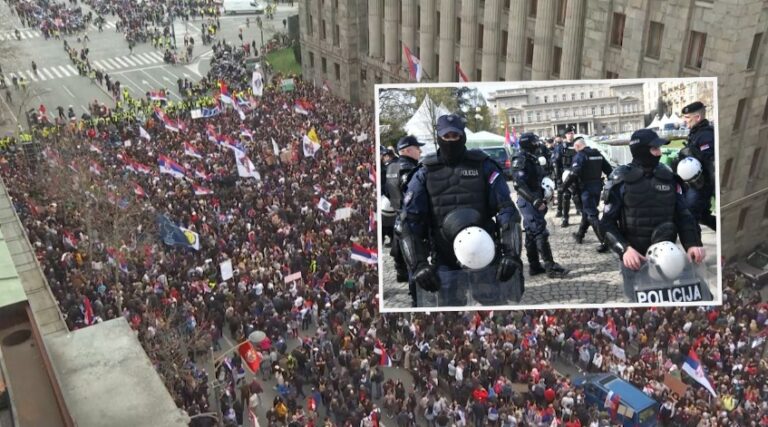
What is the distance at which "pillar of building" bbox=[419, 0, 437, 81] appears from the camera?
178 feet

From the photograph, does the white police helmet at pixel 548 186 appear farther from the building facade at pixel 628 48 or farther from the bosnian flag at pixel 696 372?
the building facade at pixel 628 48

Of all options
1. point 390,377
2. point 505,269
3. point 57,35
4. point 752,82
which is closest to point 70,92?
point 57,35

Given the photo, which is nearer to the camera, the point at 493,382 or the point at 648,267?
the point at 648,267

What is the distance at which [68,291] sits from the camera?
33594 mm

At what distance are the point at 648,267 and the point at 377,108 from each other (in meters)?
5.05

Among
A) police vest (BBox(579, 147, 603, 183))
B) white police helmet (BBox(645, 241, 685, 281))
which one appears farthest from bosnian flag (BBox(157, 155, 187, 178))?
white police helmet (BBox(645, 241, 685, 281))

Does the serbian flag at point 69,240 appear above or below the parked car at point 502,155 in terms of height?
below

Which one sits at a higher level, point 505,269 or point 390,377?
point 505,269

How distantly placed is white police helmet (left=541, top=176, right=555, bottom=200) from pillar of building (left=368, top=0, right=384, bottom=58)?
163ft

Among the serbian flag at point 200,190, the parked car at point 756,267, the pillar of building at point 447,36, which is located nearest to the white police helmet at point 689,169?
the parked car at point 756,267

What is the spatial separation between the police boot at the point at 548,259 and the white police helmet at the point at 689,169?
2.66 m

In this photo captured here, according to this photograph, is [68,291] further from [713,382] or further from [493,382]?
[713,382]

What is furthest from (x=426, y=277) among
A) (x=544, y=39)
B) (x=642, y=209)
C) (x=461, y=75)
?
(x=544, y=39)

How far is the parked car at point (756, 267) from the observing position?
40000 millimetres
